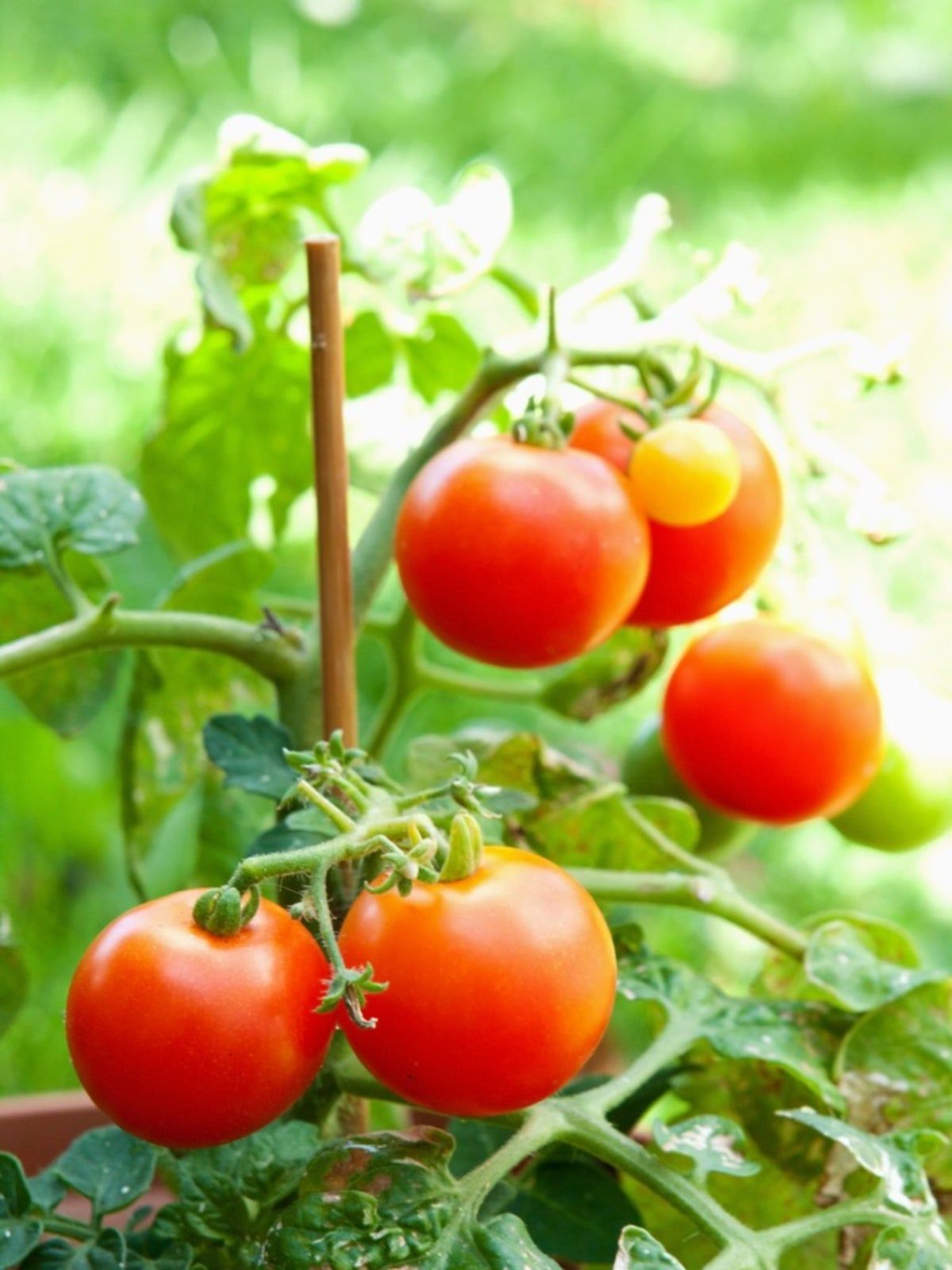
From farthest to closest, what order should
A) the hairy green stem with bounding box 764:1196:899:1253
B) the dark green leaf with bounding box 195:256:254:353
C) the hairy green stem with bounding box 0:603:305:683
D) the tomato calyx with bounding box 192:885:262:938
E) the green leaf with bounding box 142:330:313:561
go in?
the green leaf with bounding box 142:330:313:561, the dark green leaf with bounding box 195:256:254:353, the hairy green stem with bounding box 0:603:305:683, the hairy green stem with bounding box 764:1196:899:1253, the tomato calyx with bounding box 192:885:262:938

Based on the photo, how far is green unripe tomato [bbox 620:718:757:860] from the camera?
1028 millimetres

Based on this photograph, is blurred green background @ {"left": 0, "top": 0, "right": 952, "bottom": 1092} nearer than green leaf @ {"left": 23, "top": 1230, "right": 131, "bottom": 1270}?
No

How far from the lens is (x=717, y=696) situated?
0.88 meters

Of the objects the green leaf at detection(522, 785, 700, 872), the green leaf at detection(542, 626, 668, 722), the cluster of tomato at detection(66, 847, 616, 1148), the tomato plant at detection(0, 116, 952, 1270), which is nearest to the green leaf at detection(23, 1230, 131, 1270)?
the tomato plant at detection(0, 116, 952, 1270)

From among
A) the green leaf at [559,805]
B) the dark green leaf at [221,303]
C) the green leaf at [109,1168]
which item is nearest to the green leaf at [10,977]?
the green leaf at [109,1168]

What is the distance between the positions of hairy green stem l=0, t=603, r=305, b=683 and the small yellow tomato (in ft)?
0.68

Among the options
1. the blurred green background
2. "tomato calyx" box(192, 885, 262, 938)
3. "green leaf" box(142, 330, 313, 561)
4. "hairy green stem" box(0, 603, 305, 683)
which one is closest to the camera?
"tomato calyx" box(192, 885, 262, 938)

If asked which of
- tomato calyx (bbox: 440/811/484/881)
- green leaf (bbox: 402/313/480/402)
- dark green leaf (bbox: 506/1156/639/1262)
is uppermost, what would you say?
green leaf (bbox: 402/313/480/402)

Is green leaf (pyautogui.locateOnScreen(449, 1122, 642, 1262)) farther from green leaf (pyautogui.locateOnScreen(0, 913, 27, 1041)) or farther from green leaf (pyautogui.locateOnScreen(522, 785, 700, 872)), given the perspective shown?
green leaf (pyautogui.locateOnScreen(0, 913, 27, 1041))

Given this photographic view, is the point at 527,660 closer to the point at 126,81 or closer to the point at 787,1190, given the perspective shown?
the point at 787,1190

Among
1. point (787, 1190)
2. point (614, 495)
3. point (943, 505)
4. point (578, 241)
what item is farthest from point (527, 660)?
point (578, 241)

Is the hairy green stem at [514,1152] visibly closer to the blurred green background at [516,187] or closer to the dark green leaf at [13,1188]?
the dark green leaf at [13,1188]

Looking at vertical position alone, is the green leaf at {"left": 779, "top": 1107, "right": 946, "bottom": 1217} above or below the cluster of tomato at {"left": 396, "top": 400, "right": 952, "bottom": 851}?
below

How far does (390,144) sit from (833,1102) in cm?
211
